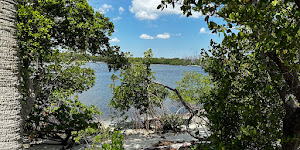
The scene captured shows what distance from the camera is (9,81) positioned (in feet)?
7.41

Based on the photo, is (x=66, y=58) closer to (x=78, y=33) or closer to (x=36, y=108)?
(x=78, y=33)

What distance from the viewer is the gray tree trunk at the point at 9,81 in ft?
7.22

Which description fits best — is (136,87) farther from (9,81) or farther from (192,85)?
(192,85)

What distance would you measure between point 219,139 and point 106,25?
4.20m

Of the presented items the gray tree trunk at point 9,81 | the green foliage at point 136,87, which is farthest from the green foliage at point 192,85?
the gray tree trunk at point 9,81

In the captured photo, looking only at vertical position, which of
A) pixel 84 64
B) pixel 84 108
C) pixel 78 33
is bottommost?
pixel 84 108

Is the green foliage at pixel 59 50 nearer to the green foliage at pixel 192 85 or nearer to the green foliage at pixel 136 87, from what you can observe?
the green foliage at pixel 136 87

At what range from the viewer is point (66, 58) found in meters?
5.95

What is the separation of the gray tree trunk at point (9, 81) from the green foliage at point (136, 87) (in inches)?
139

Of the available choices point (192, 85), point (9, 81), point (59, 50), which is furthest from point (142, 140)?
point (9, 81)

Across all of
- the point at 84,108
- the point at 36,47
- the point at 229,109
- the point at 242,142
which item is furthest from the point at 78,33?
the point at 242,142

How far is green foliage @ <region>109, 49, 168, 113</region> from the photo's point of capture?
6.49 m

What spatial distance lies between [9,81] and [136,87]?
16.4ft

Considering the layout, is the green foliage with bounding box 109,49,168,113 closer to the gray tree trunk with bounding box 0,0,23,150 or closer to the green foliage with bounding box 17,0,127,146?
the green foliage with bounding box 17,0,127,146
